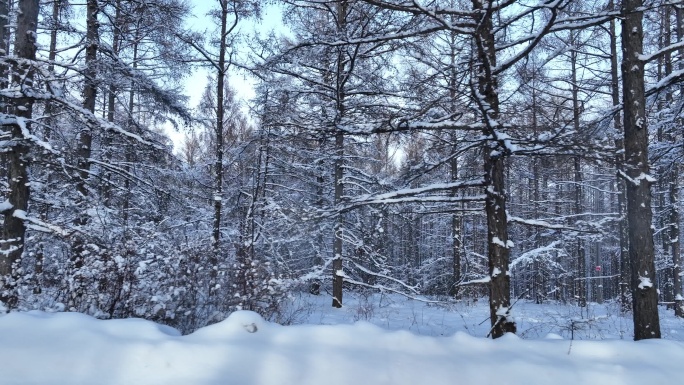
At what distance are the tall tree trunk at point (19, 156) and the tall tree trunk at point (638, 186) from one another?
8788 mm

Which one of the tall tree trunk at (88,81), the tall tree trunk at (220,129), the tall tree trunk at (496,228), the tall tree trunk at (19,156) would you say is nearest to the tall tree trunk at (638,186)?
the tall tree trunk at (496,228)

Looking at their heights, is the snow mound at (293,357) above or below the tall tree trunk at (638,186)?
below

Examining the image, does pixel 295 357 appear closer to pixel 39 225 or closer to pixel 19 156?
pixel 39 225

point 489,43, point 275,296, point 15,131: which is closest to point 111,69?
point 15,131

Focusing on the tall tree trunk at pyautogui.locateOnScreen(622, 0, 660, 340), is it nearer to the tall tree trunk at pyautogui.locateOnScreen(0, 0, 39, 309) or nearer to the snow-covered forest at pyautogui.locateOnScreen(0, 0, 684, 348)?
the snow-covered forest at pyautogui.locateOnScreen(0, 0, 684, 348)

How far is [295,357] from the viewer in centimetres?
298

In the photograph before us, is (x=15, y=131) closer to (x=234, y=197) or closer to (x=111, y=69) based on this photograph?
(x=111, y=69)

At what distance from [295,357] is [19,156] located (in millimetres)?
6559

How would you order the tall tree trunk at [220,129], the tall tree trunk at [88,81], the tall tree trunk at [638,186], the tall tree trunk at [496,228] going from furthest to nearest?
1. the tall tree trunk at [220,129]
2. the tall tree trunk at [88,81]
3. the tall tree trunk at [638,186]
4. the tall tree trunk at [496,228]

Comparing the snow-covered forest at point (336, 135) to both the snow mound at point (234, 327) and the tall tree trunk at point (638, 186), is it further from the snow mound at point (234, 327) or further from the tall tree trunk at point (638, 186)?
the snow mound at point (234, 327)

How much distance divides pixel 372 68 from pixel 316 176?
19.5ft

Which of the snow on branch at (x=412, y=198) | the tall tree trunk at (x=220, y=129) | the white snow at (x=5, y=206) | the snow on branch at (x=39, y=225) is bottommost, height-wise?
the snow on branch at (x=39, y=225)

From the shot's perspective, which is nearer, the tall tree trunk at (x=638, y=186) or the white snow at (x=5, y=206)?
the tall tree trunk at (x=638, y=186)

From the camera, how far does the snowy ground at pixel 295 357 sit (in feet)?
8.98
